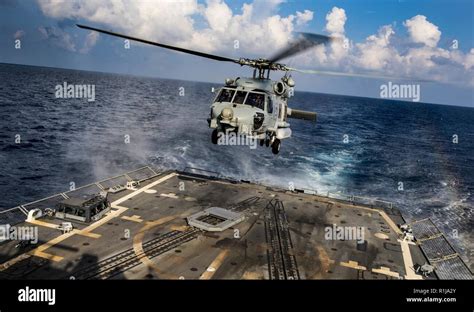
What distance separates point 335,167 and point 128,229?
38.7m

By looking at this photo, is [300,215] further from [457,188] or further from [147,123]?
[147,123]

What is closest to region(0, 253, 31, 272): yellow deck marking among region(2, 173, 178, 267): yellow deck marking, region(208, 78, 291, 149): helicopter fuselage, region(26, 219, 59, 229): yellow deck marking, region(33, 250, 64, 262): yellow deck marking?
region(2, 173, 178, 267): yellow deck marking

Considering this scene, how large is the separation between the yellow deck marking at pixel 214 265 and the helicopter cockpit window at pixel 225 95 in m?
8.35

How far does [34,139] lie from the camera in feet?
179

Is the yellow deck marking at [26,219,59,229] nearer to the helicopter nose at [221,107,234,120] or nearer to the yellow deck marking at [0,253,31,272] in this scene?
the yellow deck marking at [0,253,31,272]

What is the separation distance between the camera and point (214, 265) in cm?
1880

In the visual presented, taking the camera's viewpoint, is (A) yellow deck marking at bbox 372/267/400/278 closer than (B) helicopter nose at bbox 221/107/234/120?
No

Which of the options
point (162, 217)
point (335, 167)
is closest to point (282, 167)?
point (335, 167)

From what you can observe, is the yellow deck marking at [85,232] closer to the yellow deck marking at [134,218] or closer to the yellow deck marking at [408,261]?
the yellow deck marking at [134,218]

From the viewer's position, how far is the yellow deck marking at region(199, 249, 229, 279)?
17.7 m

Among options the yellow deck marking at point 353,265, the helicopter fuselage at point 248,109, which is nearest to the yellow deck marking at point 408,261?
the yellow deck marking at point 353,265

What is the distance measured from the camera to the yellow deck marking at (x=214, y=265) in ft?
58.1

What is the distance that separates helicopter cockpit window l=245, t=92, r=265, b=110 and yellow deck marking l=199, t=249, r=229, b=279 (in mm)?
8161
